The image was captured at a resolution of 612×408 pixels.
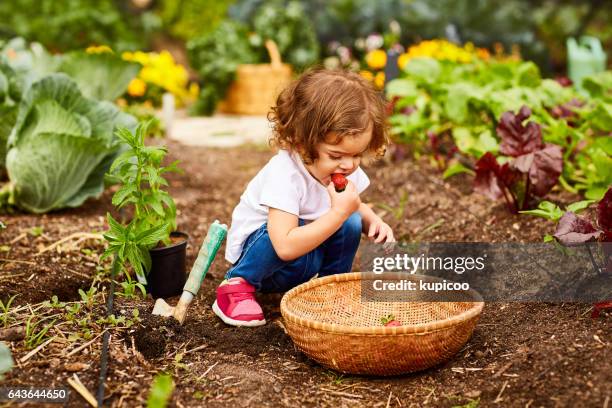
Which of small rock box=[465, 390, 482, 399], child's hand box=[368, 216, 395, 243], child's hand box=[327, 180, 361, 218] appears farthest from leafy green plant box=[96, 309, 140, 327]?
small rock box=[465, 390, 482, 399]

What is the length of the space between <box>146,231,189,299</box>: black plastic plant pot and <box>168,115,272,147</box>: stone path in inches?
102

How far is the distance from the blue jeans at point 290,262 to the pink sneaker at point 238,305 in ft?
0.12

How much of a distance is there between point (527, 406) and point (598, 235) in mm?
684

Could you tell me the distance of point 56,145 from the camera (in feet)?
10.7

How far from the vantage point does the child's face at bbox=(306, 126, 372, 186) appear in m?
2.35

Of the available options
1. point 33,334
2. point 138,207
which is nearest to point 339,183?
point 138,207

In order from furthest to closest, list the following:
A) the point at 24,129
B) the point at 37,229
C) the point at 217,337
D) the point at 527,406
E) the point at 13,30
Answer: the point at 13,30 < the point at 24,129 < the point at 37,229 < the point at 217,337 < the point at 527,406

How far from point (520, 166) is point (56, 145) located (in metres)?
2.01

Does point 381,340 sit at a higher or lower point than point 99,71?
lower

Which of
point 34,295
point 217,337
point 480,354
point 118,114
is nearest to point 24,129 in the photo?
point 118,114

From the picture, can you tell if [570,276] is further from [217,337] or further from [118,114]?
[118,114]

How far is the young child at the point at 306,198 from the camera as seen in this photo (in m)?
2.36

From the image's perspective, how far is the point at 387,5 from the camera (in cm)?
733

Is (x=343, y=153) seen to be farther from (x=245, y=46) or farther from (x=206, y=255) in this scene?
(x=245, y=46)
